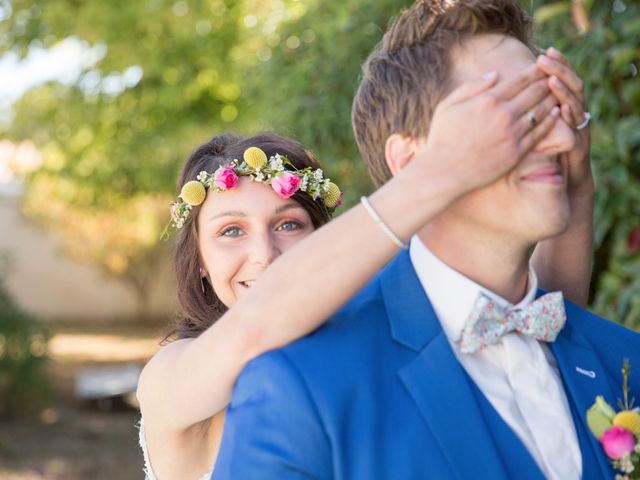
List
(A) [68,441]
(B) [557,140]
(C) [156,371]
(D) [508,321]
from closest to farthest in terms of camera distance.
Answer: (B) [557,140] → (D) [508,321] → (C) [156,371] → (A) [68,441]

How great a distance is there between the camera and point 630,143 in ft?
14.7

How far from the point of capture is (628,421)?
2.01 metres

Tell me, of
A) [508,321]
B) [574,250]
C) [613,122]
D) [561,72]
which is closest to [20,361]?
[613,122]

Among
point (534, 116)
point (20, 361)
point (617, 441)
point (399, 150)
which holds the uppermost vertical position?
point (20, 361)

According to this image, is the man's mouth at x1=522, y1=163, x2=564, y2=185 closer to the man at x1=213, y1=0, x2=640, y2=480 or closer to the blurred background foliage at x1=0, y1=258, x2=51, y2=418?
the man at x1=213, y1=0, x2=640, y2=480

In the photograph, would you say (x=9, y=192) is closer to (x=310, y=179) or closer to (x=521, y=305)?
(x=310, y=179)

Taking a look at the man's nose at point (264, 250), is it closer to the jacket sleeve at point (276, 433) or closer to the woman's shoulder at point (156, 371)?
the woman's shoulder at point (156, 371)

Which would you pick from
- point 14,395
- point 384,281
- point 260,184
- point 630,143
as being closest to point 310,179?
point 260,184

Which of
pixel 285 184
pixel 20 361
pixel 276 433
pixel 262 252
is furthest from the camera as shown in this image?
pixel 20 361

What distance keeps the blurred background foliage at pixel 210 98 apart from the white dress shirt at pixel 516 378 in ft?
6.31

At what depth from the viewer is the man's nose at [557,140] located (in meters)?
1.96

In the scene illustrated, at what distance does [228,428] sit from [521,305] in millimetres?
727

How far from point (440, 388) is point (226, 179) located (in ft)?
4.69

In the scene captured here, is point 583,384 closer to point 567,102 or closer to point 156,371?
point 567,102
